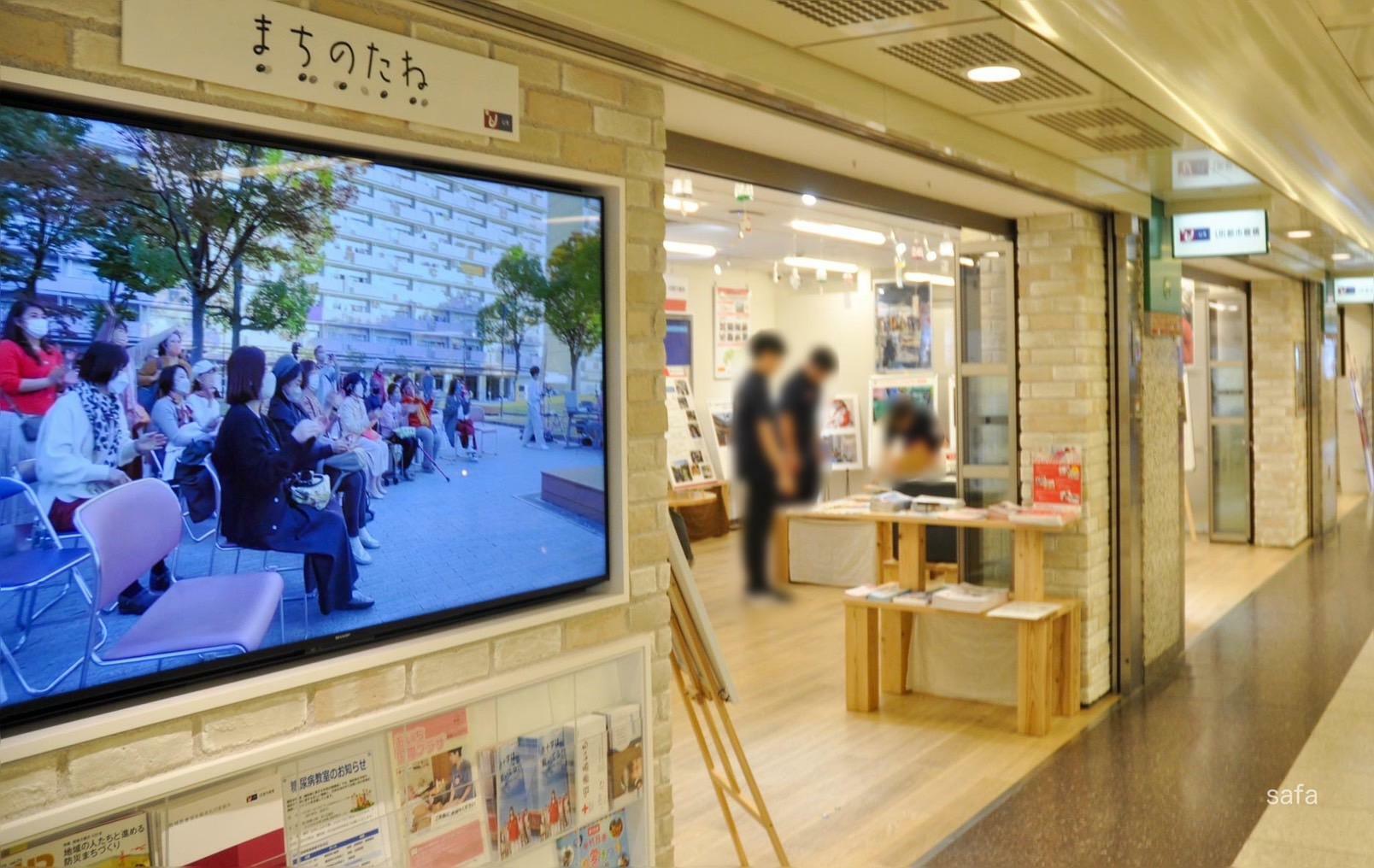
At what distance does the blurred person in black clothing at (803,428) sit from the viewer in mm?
Result: 688

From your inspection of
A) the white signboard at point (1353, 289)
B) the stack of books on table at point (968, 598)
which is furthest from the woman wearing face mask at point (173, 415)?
the white signboard at point (1353, 289)

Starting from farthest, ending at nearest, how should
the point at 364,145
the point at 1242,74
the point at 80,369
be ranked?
the point at 1242,74
the point at 364,145
the point at 80,369

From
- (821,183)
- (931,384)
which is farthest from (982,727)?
(931,384)

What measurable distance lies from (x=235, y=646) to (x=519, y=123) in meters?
1.24

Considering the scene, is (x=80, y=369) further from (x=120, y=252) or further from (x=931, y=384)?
(x=931, y=384)

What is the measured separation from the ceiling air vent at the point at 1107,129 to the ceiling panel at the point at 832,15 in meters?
1.21

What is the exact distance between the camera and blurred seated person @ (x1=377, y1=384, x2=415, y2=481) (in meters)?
2.36

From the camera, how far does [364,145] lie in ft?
7.48

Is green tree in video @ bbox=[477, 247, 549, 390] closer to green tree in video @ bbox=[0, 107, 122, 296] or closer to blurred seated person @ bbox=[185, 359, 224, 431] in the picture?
blurred seated person @ bbox=[185, 359, 224, 431]

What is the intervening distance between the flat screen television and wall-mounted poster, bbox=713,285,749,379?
4.29ft

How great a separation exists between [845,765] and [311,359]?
135 inches

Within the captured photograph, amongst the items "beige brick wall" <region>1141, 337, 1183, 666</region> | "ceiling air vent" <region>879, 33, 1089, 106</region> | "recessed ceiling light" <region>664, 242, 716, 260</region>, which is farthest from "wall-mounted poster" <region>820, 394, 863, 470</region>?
"beige brick wall" <region>1141, 337, 1183, 666</region>

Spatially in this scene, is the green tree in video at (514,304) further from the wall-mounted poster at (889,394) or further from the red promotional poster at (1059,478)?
the red promotional poster at (1059,478)

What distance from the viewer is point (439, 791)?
2.51m
